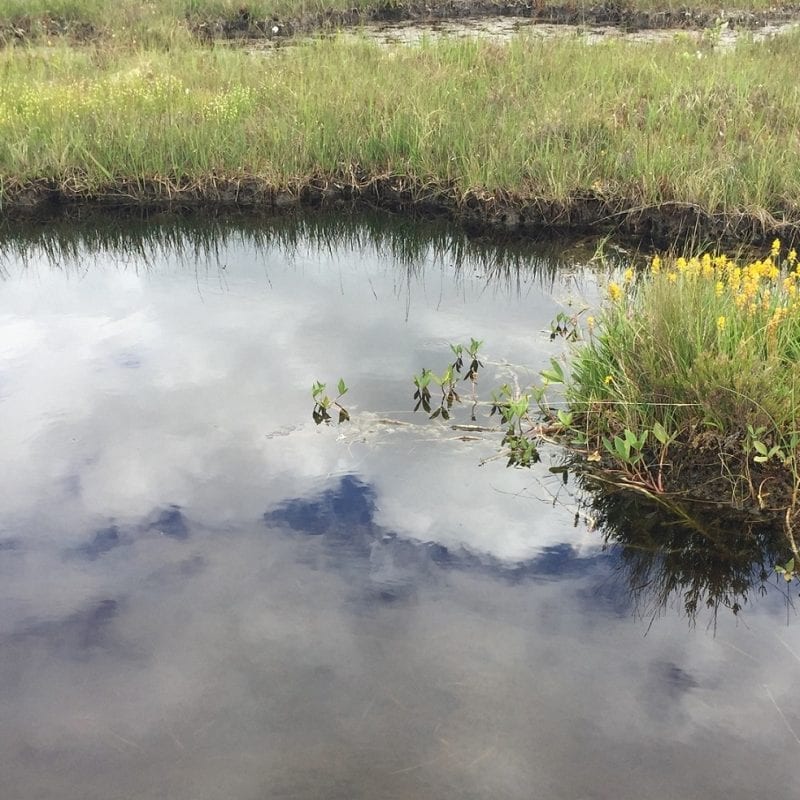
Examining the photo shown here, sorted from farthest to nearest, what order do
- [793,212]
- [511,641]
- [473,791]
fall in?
[793,212]
[511,641]
[473,791]

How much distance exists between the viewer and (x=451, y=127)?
793 centimetres

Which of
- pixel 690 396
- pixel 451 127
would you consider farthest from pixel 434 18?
pixel 690 396

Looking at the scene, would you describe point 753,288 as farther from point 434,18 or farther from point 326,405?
point 434,18

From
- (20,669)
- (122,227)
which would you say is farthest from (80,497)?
(122,227)

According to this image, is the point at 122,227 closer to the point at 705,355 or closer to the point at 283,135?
the point at 283,135

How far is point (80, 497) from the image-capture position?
13.3ft

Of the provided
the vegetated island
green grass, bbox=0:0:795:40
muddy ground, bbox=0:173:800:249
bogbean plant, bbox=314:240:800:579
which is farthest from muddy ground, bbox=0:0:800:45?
bogbean plant, bbox=314:240:800:579

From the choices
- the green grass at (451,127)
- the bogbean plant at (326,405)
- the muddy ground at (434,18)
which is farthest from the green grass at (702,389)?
the muddy ground at (434,18)

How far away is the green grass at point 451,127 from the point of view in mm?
A: 7207

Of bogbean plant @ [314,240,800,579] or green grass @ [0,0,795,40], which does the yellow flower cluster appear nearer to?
bogbean plant @ [314,240,800,579]

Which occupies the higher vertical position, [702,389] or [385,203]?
[385,203]

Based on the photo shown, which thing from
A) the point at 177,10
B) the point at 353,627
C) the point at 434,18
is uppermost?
the point at 177,10

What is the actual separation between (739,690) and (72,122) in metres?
8.07

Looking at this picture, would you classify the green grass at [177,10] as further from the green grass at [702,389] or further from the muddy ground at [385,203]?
the green grass at [702,389]
